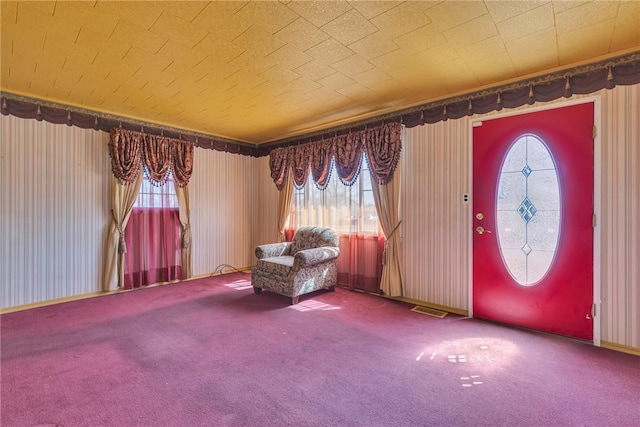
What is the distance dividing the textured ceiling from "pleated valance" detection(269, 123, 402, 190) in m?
0.47

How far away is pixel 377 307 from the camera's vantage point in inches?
150

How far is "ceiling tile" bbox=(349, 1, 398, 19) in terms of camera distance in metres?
1.99

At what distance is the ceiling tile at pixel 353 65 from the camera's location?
2734mm

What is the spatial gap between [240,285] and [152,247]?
4.78ft

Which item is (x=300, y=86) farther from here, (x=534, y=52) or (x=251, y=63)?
(x=534, y=52)

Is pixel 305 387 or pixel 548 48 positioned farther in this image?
pixel 548 48

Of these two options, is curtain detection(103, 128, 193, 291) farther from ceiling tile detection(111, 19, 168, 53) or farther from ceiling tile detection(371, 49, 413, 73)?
ceiling tile detection(371, 49, 413, 73)

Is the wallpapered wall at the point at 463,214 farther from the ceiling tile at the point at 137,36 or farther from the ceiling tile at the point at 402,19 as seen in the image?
the ceiling tile at the point at 137,36

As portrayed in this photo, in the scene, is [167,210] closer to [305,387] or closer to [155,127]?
[155,127]

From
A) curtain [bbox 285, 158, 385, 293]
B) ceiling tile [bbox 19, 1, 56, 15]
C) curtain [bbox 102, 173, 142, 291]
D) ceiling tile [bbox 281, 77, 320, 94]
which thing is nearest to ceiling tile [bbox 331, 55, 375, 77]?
ceiling tile [bbox 281, 77, 320, 94]

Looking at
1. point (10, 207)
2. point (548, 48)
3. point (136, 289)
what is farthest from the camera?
point (136, 289)

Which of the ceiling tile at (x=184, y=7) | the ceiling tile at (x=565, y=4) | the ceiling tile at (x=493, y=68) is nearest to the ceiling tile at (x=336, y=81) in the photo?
the ceiling tile at (x=493, y=68)

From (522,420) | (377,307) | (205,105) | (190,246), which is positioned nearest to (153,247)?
(190,246)

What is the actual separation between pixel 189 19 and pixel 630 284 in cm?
406
